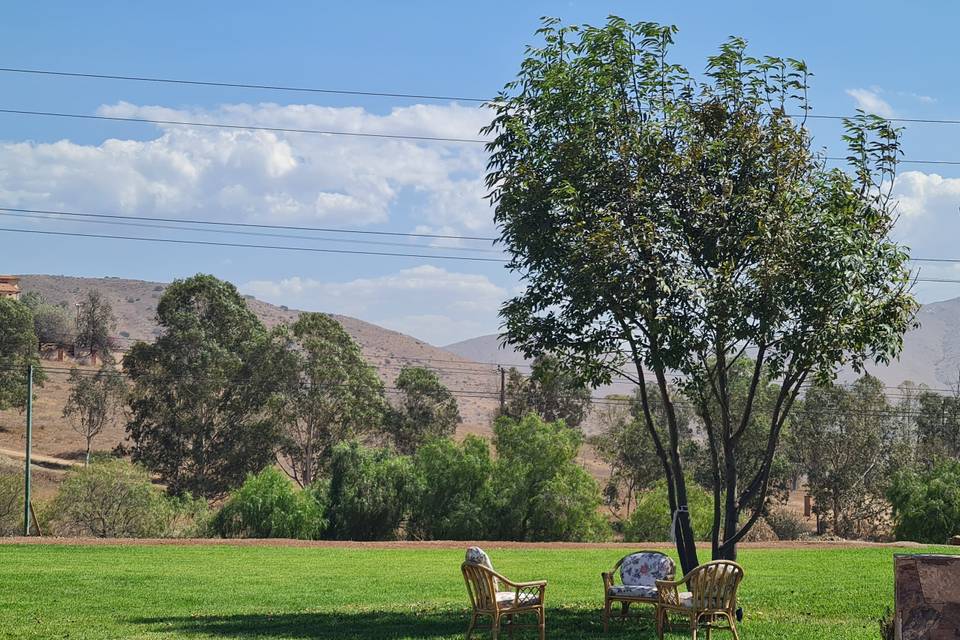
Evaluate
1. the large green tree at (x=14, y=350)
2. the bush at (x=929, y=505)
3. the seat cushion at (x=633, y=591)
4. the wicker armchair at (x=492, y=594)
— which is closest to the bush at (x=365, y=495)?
the bush at (x=929, y=505)

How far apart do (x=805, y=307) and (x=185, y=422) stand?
132 ft

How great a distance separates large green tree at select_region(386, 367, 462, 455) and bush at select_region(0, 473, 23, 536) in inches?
797

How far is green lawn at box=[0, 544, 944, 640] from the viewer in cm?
1165

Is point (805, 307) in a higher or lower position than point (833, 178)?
lower

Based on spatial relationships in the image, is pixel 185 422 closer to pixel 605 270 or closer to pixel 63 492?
pixel 63 492

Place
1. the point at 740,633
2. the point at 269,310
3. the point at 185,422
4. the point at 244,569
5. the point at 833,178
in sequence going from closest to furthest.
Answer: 1. the point at 740,633
2. the point at 833,178
3. the point at 244,569
4. the point at 185,422
5. the point at 269,310

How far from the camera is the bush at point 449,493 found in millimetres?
35375

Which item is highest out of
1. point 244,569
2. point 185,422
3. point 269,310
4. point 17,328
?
point 269,310

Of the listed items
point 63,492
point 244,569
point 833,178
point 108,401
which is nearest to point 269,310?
point 108,401

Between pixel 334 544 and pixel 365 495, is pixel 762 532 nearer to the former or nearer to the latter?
pixel 365 495

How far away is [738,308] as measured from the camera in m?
11.6

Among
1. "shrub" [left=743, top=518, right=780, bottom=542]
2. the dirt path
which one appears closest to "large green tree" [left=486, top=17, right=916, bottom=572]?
the dirt path

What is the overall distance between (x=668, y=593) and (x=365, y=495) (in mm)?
25925

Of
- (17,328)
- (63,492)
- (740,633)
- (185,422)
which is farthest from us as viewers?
(17,328)
